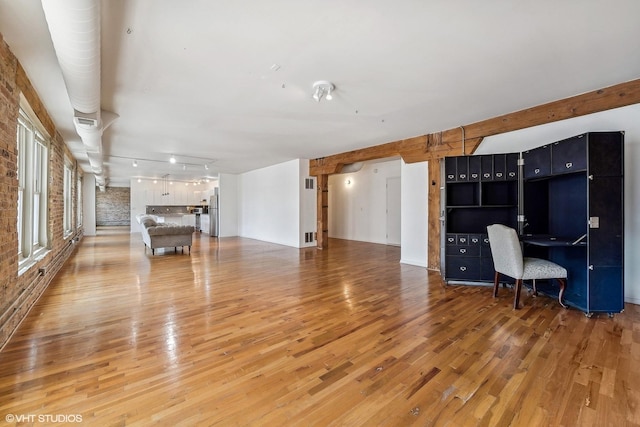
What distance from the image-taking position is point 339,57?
246 centimetres

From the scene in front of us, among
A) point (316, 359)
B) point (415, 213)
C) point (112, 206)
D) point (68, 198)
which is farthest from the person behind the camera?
point (112, 206)

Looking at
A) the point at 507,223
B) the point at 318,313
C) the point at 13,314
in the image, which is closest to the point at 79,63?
the point at 13,314

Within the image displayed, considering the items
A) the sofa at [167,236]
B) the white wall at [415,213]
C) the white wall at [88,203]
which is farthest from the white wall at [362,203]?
the white wall at [88,203]

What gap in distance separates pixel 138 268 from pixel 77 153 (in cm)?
420

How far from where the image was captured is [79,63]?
6.71 ft

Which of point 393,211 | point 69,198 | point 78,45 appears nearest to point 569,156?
point 78,45

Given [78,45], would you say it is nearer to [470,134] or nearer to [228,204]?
[470,134]

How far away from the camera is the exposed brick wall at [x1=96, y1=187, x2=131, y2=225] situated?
48.5 feet

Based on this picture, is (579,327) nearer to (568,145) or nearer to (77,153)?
(568,145)

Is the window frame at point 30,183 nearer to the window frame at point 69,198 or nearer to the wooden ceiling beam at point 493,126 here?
the window frame at point 69,198

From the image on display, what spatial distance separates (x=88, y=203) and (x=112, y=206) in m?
5.20

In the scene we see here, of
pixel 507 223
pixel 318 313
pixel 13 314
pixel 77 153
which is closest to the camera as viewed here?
pixel 13 314

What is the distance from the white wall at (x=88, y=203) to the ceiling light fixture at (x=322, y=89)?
36.8 feet

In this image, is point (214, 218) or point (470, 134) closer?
point (470, 134)
